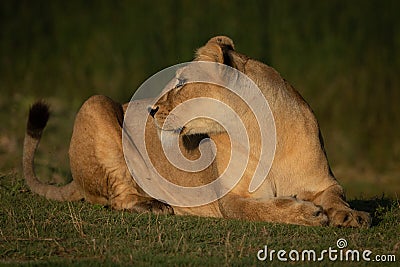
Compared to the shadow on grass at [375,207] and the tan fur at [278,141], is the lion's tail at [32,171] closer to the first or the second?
the tan fur at [278,141]

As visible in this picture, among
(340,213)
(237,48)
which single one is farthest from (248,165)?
(237,48)

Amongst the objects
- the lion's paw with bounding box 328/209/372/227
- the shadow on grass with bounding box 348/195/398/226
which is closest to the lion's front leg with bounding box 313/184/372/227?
the lion's paw with bounding box 328/209/372/227

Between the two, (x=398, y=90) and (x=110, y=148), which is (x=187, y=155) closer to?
(x=110, y=148)

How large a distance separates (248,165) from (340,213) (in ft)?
2.66

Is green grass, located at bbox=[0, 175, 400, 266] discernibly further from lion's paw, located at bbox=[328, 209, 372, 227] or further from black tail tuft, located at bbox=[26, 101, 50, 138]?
black tail tuft, located at bbox=[26, 101, 50, 138]

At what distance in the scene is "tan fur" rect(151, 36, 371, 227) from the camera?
6039 millimetres

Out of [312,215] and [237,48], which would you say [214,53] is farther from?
[237,48]

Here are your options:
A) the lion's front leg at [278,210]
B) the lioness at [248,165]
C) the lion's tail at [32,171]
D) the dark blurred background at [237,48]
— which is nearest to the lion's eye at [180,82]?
the lioness at [248,165]

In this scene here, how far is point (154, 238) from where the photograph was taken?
525 centimetres

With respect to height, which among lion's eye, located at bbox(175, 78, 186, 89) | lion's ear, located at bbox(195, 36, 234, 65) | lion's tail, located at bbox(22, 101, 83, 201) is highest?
lion's ear, located at bbox(195, 36, 234, 65)

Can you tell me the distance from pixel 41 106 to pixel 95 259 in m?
2.99

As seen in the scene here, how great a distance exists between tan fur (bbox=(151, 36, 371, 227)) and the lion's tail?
1485 millimetres

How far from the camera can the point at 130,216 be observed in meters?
6.12

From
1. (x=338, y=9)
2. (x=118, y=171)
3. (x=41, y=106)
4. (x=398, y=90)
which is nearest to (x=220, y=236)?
(x=118, y=171)
